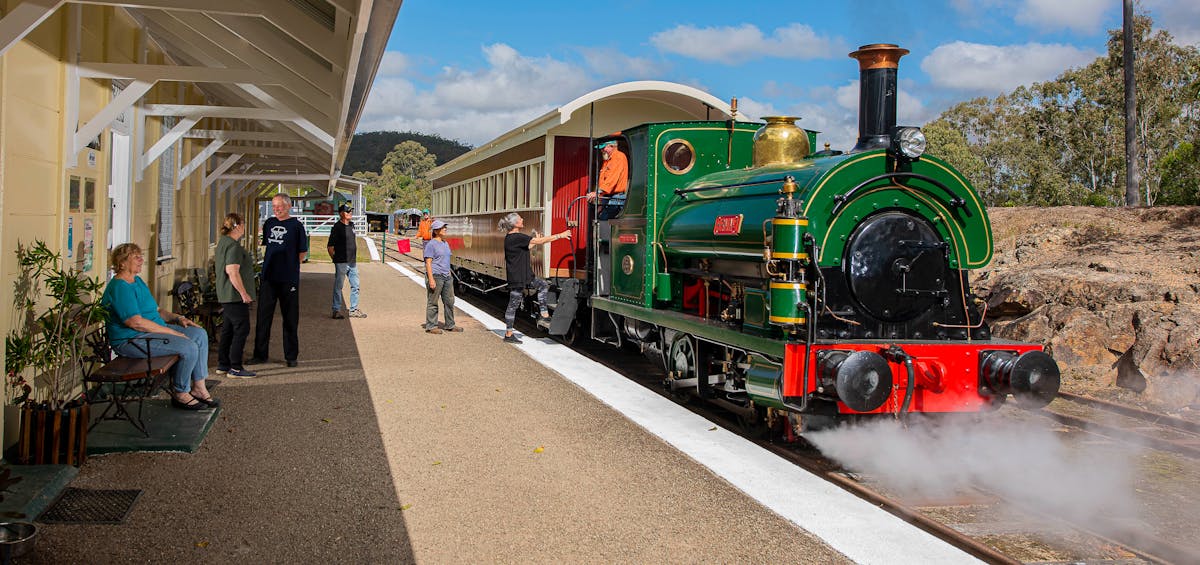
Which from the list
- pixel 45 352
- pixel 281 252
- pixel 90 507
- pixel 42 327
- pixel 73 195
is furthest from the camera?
pixel 281 252

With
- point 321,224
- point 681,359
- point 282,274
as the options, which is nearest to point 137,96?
point 282,274

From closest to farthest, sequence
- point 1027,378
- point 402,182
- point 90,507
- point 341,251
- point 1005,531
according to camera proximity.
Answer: point 90,507, point 1005,531, point 1027,378, point 341,251, point 402,182

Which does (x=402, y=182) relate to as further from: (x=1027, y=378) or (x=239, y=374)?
(x=1027, y=378)

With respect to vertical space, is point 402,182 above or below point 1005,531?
above

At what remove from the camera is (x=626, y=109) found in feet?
36.7

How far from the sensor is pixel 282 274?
8969 mm

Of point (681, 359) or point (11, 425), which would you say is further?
point (681, 359)

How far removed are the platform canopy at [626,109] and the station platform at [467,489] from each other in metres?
3.60

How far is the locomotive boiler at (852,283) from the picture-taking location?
234 inches

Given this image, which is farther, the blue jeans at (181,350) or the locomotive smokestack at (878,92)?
the locomotive smokestack at (878,92)

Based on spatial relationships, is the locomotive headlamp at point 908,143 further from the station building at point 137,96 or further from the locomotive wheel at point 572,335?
the locomotive wheel at point 572,335

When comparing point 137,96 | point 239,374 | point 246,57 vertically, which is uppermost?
point 246,57

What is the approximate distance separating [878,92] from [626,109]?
503cm

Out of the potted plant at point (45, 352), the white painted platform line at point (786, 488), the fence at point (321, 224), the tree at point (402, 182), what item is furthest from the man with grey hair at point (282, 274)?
the tree at point (402, 182)
